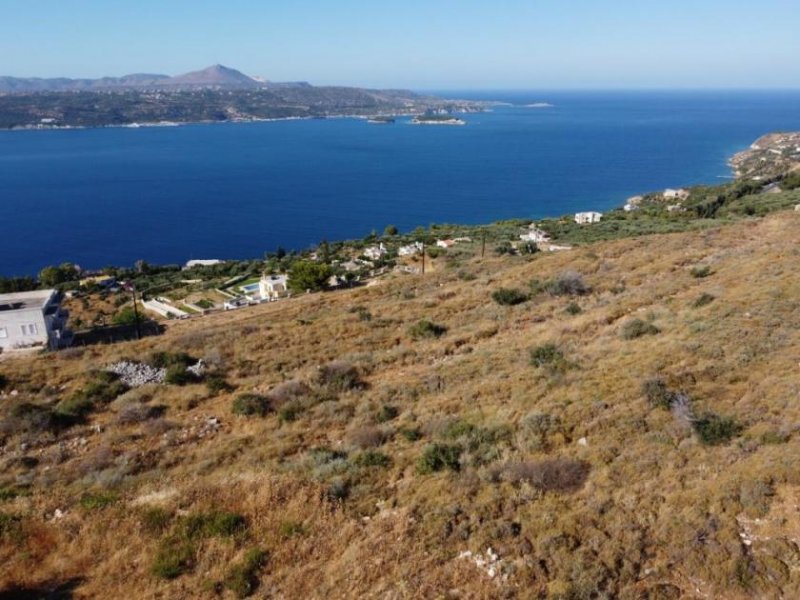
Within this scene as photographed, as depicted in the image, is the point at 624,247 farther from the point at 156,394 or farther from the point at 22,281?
the point at 22,281

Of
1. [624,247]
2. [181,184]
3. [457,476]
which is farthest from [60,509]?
[181,184]

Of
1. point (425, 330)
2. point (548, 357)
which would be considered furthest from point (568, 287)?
point (548, 357)

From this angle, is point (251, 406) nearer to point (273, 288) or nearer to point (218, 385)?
point (218, 385)

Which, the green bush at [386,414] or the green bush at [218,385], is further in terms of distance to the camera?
the green bush at [218,385]

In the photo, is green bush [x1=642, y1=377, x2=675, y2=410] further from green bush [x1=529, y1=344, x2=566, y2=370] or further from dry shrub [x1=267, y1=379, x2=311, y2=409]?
dry shrub [x1=267, y1=379, x2=311, y2=409]

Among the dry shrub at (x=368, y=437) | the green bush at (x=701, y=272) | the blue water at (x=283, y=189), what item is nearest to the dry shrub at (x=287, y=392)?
the dry shrub at (x=368, y=437)

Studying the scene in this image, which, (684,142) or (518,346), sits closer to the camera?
(518,346)

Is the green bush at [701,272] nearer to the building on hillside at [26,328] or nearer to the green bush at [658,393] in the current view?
the green bush at [658,393]
